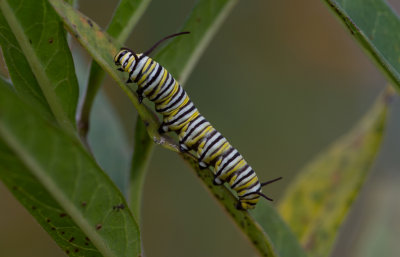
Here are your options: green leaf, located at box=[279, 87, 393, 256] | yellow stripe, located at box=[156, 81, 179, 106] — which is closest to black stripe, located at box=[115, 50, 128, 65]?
yellow stripe, located at box=[156, 81, 179, 106]

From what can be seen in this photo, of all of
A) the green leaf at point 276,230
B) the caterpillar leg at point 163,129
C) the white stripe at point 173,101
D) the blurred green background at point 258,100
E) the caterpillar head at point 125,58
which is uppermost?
the caterpillar head at point 125,58

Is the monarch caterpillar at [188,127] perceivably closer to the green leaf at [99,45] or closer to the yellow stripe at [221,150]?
the yellow stripe at [221,150]

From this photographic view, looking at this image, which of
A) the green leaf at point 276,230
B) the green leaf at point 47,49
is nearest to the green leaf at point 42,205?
the green leaf at point 47,49

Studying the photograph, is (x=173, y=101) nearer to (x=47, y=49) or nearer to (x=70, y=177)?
(x=47, y=49)

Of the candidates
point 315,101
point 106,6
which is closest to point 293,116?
point 315,101

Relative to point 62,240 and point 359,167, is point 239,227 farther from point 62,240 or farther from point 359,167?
point 359,167

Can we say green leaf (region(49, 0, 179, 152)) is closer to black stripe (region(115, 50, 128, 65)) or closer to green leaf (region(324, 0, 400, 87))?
black stripe (region(115, 50, 128, 65))
